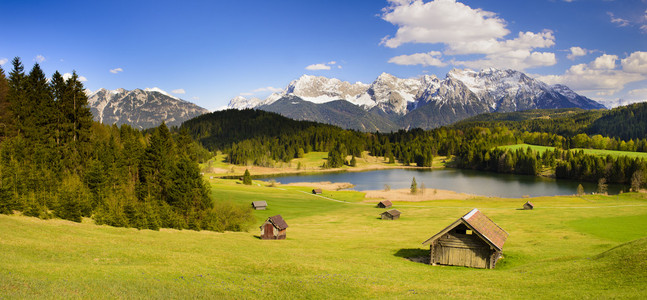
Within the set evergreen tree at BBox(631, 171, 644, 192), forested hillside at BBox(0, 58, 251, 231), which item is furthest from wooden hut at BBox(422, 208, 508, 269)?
evergreen tree at BBox(631, 171, 644, 192)

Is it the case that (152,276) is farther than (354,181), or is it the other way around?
(354,181)

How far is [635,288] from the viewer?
1827cm

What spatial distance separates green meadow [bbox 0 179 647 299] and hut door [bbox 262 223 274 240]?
2687 mm

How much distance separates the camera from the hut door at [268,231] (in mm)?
48125

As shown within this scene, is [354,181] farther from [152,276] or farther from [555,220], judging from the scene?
[152,276]

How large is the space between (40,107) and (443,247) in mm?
55062

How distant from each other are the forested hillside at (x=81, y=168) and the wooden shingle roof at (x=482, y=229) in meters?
31.8

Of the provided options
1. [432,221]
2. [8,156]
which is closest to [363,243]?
[432,221]

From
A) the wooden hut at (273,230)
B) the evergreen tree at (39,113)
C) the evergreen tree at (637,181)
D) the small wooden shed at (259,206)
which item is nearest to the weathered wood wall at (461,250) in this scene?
the wooden hut at (273,230)

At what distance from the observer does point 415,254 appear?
122 feet

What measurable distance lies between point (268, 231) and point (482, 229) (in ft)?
90.3

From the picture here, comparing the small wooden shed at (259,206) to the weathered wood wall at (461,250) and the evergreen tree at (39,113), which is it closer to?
the evergreen tree at (39,113)

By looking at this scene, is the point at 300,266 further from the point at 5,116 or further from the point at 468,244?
the point at 5,116

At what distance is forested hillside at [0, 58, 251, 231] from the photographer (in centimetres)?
4122
